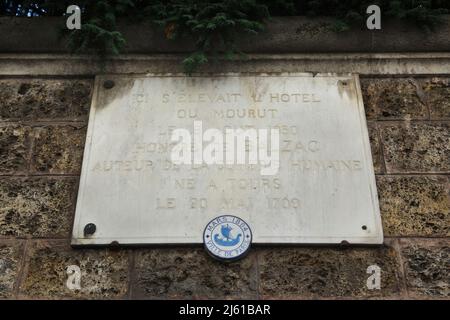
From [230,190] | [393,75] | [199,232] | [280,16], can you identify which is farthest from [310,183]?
[280,16]

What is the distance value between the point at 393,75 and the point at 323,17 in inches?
23.9

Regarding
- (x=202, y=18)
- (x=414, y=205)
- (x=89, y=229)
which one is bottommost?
(x=89, y=229)

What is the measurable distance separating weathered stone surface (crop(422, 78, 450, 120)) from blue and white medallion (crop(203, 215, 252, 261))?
1.48m

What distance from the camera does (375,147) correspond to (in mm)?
3988

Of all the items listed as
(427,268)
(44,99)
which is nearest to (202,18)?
(44,99)

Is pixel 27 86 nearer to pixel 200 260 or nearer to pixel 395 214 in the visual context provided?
pixel 200 260

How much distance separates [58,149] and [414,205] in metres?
2.19

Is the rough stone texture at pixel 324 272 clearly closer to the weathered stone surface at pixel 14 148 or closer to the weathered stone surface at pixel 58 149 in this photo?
the weathered stone surface at pixel 58 149

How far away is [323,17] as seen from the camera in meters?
4.34

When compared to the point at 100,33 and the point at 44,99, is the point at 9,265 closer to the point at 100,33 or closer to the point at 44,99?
the point at 44,99

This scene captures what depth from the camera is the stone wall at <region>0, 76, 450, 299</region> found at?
3.55 meters

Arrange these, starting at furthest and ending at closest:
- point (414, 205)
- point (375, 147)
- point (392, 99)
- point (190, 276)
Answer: point (392, 99), point (375, 147), point (414, 205), point (190, 276)

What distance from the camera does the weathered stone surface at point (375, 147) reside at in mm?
3923

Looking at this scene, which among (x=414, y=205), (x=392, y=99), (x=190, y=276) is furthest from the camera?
(x=392, y=99)
